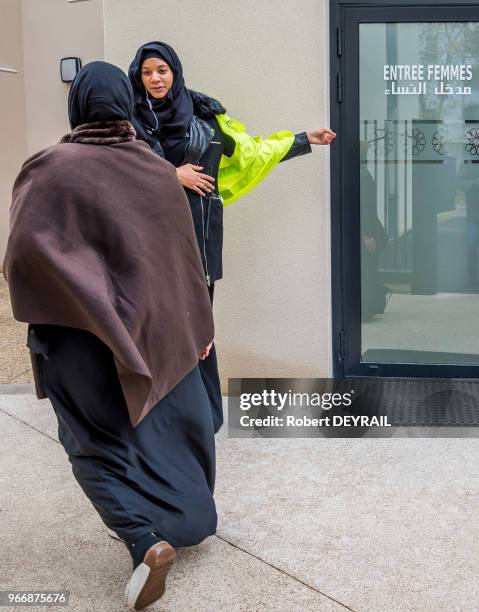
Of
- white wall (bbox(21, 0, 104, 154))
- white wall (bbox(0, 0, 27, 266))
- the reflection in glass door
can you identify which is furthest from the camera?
white wall (bbox(0, 0, 27, 266))

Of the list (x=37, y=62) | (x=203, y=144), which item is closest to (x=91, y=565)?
(x=203, y=144)

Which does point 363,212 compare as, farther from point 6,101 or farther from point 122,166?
point 6,101

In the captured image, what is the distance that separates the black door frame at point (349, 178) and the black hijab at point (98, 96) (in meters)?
2.45

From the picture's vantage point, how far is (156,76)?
162 inches

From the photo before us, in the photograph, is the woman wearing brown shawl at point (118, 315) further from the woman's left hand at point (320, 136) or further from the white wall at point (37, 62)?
the white wall at point (37, 62)

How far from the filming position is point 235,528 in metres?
3.59

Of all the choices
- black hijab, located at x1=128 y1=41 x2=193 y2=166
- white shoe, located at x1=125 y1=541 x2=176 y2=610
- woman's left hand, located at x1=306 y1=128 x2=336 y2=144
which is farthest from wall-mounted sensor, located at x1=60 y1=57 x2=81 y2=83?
white shoe, located at x1=125 y1=541 x2=176 y2=610

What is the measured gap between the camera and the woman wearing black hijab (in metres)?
4.14

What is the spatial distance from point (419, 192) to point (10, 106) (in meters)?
5.98

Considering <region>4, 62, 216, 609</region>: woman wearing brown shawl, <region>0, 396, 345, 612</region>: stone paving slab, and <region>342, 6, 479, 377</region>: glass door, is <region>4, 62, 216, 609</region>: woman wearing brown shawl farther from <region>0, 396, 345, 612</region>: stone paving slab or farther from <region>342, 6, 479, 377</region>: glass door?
<region>342, 6, 479, 377</region>: glass door

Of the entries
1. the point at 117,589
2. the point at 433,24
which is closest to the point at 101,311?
the point at 117,589

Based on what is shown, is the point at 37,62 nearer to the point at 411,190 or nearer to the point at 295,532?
the point at 411,190

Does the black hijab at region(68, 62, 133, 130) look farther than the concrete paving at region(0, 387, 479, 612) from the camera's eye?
No

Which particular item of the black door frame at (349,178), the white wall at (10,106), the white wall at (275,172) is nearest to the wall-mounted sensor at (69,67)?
the white wall at (10,106)
